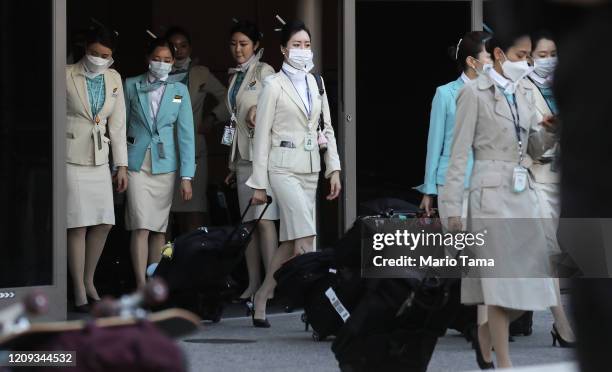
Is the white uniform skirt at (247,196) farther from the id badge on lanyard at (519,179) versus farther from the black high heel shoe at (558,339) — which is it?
the id badge on lanyard at (519,179)

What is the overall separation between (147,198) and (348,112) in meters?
1.58

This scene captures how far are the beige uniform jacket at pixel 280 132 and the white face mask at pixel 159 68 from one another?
3.67ft

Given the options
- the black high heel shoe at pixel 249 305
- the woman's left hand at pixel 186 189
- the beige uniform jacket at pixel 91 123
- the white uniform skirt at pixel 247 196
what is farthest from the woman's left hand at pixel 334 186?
the beige uniform jacket at pixel 91 123

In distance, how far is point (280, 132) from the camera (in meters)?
9.36

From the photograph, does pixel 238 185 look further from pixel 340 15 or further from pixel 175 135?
pixel 340 15

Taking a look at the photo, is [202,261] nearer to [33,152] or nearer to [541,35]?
[33,152]

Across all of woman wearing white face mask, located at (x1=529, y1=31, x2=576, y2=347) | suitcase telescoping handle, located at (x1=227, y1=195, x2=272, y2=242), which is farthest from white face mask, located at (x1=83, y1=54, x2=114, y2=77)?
woman wearing white face mask, located at (x1=529, y1=31, x2=576, y2=347)

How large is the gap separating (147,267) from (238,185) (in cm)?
90

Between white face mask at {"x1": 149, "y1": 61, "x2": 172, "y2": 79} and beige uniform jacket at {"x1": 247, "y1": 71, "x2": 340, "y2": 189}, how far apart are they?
112cm

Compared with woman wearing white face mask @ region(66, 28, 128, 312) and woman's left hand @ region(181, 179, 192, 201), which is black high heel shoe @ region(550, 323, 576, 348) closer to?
woman's left hand @ region(181, 179, 192, 201)

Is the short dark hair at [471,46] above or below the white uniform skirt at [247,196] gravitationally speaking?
above

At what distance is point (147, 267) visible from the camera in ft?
34.1

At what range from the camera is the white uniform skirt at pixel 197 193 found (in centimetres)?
1120

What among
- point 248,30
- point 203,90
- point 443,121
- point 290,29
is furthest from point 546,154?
point 203,90
